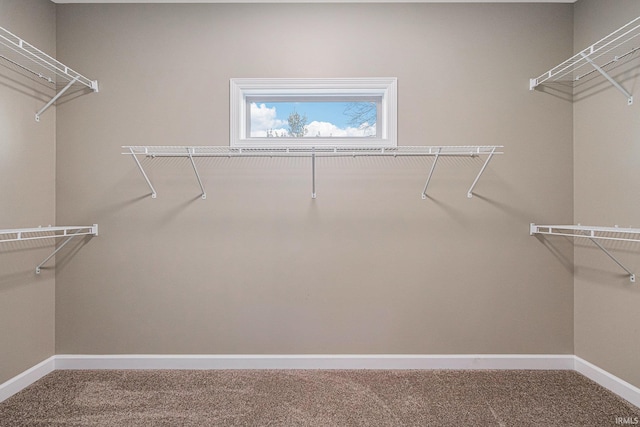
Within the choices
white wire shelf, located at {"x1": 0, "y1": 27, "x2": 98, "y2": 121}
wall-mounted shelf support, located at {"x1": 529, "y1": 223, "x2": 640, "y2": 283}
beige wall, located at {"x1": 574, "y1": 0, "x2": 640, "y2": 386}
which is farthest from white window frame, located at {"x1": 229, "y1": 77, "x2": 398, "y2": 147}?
beige wall, located at {"x1": 574, "y1": 0, "x2": 640, "y2": 386}

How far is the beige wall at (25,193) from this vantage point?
68.9 inches

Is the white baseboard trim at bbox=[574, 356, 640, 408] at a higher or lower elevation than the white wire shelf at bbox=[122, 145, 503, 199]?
lower

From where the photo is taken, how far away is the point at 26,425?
Answer: 1.54 m

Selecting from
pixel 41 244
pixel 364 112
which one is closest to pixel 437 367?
pixel 364 112

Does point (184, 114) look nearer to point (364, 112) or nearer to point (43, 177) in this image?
point (43, 177)

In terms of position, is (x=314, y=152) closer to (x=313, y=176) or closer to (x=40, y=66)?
(x=313, y=176)

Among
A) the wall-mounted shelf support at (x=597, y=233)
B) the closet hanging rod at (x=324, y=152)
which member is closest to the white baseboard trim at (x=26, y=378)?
the closet hanging rod at (x=324, y=152)

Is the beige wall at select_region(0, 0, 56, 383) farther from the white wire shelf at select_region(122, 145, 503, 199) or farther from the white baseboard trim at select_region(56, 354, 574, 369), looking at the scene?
the white wire shelf at select_region(122, 145, 503, 199)

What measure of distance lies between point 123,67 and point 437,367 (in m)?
2.85

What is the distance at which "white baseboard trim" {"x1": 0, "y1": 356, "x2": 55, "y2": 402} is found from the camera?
173 centimetres

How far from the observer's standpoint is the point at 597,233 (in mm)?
1882

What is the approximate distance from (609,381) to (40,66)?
3874 millimetres

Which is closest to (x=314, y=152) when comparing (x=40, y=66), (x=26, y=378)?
(x=40, y=66)

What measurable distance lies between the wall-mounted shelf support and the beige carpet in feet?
2.63
